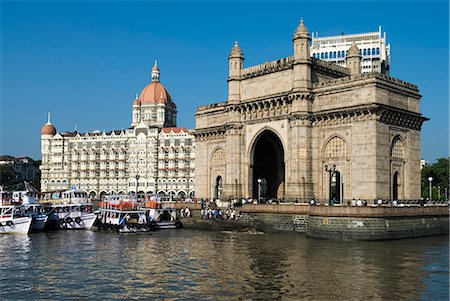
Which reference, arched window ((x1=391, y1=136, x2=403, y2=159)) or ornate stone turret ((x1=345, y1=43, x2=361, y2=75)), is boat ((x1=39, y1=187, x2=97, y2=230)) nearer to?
arched window ((x1=391, y1=136, x2=403, y2=159))

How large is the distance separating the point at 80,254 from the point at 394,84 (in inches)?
1275

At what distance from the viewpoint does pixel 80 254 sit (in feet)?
124

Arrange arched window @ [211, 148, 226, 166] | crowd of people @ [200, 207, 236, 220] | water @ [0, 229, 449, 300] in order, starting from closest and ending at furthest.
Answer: water @ [0, 229, 449, 300]
crowd of people @ [200, 207, 236, 220]
arched window @ [211, 148, 226, 166]

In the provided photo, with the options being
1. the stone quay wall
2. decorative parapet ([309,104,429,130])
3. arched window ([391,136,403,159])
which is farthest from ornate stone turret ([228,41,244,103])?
arched window ([391,136,403,159])

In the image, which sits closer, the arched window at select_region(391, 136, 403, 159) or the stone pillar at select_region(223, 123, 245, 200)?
the arched window at select_region(391, 136, 403, 159)

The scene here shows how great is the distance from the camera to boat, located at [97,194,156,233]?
53938 mm

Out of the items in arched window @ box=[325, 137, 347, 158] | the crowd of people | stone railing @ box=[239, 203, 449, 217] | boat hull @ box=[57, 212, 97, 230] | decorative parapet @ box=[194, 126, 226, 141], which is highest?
decorative parapet @ box=[194, 126, 226, 141]

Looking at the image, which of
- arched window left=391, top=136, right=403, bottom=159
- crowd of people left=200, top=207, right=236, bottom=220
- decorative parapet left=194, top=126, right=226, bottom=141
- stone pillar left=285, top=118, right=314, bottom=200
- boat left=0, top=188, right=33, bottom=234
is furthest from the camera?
decorative parapet left=194, top=126, right=226, bottom=141

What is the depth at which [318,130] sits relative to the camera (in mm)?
54719

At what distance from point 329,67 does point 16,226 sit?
35232mm

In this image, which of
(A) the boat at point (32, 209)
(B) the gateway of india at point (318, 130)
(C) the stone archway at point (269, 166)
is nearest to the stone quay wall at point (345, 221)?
(B) the gateway of india at point (318, 130)

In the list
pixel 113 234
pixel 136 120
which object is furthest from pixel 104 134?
pixel 113 234

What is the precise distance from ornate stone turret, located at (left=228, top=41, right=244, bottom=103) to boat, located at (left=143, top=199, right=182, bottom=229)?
14150mm

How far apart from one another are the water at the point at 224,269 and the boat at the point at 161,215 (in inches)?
440
